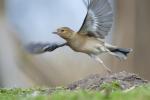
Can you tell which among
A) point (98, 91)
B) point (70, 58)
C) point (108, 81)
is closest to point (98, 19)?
point (108, 81)

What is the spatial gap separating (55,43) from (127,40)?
5158 mm

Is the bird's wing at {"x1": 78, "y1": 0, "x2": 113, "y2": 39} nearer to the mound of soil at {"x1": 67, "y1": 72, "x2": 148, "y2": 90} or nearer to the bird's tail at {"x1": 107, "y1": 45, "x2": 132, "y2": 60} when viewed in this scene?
the bird's tail at {"x1": 107, "y1": 45, "x2": 132, "y2": 60}

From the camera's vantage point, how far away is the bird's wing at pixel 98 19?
27.1ft

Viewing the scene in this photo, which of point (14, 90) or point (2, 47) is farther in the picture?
point (2, 47)

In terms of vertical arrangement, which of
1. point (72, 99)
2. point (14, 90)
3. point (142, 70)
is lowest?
point (142, 70)

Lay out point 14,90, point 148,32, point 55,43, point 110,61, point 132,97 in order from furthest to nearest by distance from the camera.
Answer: point 148,32, point 110,61, point 55,43, point 14,90, point 132,97

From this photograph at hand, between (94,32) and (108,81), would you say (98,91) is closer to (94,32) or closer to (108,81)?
(108,81)

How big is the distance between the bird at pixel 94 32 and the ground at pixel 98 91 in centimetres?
106

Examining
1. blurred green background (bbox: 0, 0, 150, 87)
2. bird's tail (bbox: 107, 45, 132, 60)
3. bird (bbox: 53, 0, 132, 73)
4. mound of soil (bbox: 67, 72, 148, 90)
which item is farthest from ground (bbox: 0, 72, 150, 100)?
blurred green background (bbox: 0, 0, 150, 87)

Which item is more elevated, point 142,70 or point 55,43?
point 55,43

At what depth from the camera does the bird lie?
8305 mm

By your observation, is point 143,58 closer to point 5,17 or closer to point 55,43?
point 5,17

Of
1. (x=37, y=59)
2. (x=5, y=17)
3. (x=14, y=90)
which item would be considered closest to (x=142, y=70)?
(x=37, y=59)

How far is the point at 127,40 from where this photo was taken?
13.6 meters
